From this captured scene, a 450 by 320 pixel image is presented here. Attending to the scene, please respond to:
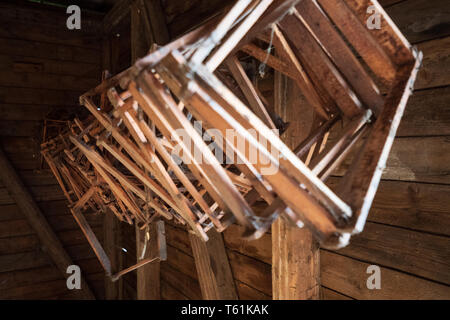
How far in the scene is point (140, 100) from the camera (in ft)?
3.24

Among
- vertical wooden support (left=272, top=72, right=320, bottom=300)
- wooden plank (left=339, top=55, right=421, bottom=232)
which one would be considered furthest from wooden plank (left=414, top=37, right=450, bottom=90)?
vertical wooden support (left=272, top=72, right=320, bottom=300)

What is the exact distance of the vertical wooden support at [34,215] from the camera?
157 inches

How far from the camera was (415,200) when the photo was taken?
1.51 m

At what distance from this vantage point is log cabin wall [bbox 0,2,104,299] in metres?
4.06

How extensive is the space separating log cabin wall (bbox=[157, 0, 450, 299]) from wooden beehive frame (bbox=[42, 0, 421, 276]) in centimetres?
44

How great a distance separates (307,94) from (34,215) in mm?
3947

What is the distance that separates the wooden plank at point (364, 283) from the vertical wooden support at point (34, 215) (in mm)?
3537

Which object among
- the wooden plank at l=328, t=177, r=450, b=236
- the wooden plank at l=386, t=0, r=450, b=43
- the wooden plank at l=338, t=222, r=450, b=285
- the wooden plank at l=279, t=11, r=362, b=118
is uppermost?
the wooden plank at l=386, t=0, r=450, b=43

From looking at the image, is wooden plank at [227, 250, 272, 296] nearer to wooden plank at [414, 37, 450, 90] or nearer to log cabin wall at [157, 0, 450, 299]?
log cabin wall at [157, 0, 450, 299]

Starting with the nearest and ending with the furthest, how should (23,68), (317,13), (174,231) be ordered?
1. (317,13)
2. (174,231)
3. (23,68)

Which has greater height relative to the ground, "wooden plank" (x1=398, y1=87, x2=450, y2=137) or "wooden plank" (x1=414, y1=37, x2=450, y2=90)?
"wooden plank" (x1=414, y1=37, x2=450, y2=90)
